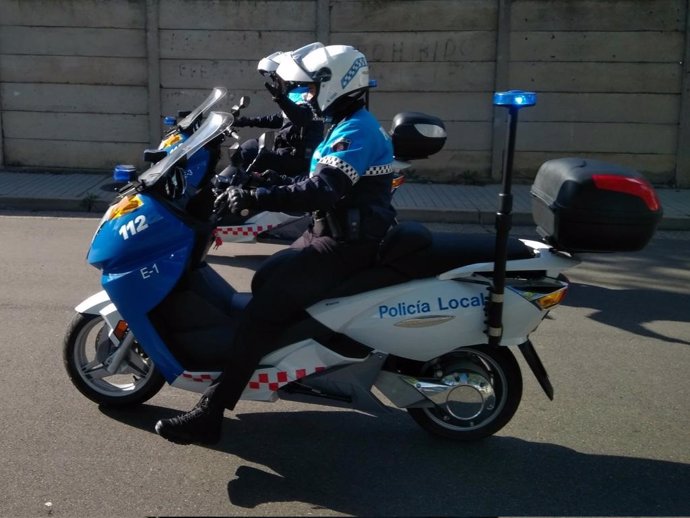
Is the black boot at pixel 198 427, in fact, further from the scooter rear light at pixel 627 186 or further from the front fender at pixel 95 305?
the scooter rear light at pixel 627 186

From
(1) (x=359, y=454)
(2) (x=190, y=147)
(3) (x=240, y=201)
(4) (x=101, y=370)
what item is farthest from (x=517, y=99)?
(4) (x=101, y=370)

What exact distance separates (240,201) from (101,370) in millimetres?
1398

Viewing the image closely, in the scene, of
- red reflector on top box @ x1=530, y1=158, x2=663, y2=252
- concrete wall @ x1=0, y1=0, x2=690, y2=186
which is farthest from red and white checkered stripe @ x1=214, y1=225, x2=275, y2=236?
concrete wall @ x1=0, y1=0, x2=690, y2=186

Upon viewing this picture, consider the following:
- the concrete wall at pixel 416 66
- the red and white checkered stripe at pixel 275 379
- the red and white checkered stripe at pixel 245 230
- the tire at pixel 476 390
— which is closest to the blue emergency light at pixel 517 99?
the tire at pixel 476 390

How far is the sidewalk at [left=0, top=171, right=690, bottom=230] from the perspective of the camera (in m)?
9.77

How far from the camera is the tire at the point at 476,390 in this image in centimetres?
387

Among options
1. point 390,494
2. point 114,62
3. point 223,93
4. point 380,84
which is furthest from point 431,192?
point 390,494

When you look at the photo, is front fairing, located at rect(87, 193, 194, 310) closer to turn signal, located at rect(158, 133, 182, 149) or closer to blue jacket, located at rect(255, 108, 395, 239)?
blue jacket, located at rect(255, 108, 395, 239)

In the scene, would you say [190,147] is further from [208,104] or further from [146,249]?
[208,104]

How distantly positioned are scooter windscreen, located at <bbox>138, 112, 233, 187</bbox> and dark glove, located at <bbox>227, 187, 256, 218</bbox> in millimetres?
470

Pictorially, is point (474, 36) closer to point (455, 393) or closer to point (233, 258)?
point (233, 258)

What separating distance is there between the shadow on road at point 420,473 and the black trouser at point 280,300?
1.32 ft

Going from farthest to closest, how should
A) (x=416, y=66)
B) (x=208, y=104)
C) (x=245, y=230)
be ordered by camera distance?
1. (x=416, y=66)
2. (x=245, y=230)
3. (x=208, y=104)

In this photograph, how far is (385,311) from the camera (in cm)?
379
